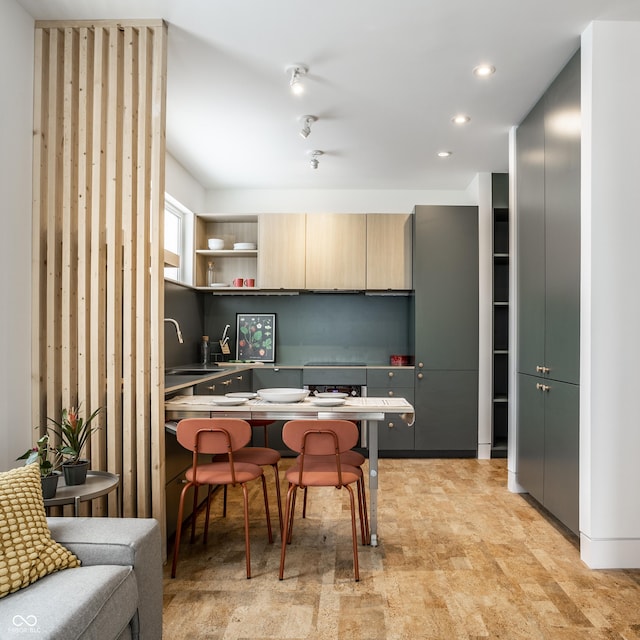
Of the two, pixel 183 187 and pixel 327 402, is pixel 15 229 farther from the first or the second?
pixel 183 187

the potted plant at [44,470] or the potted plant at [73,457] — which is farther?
the potted plant at [73,457]

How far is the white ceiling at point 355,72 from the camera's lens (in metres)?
2.77

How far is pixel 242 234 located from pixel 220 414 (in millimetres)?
3485

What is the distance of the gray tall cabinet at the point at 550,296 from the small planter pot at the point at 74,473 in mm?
Answer: 2574

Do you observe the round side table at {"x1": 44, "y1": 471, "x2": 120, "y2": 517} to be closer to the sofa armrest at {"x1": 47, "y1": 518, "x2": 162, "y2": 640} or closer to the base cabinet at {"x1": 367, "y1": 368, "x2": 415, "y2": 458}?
the sofa armrest at {"x1": 47, "y1": 518, "x2": 162, "y2": 640}

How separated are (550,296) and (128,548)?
2.82 m

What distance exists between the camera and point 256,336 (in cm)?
607

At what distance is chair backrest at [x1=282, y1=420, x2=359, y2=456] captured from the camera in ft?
8.80

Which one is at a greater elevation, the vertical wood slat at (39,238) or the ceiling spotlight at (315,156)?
the ceiling spotlight at (315,156)

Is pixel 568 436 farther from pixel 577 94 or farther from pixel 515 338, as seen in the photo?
pixel 577 94

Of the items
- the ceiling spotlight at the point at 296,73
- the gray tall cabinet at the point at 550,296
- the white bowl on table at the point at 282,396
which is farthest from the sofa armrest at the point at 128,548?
the ceiling spotlight at the point at 296,73

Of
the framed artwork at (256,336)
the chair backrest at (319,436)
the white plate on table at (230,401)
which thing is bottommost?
the chair backrest at (319,436)

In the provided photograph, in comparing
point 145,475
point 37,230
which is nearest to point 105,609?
point 145,475

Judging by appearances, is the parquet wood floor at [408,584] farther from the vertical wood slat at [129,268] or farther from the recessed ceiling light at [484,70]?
the recessed ceiling light at [484,70]
